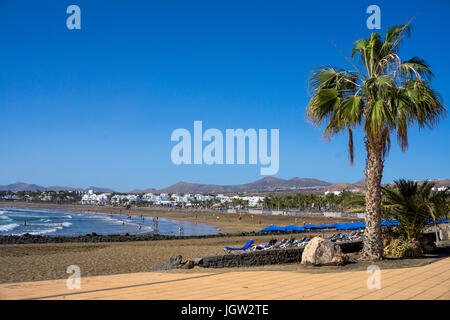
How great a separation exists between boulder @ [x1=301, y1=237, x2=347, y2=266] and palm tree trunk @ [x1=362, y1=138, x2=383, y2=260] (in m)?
1.20

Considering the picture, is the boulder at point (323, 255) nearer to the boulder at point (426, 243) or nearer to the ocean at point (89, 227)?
the boulder at point (426, 243)

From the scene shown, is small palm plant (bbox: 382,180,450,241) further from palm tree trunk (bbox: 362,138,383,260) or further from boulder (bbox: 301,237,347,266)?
boulder (bbox: 301,237,347,266)

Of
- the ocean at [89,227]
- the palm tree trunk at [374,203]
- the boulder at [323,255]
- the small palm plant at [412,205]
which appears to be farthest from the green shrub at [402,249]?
the ocean at [89,227]

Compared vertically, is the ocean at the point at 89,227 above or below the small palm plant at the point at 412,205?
below

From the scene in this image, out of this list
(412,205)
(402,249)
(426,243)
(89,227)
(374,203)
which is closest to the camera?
(374,203)

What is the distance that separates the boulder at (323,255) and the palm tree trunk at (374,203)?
120 centimetres

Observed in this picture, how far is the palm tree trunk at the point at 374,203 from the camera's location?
944cm

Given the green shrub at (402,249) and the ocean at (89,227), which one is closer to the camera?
the green shrub at (402,249)

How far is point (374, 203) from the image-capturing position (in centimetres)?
948

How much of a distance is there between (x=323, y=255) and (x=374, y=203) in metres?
2.13

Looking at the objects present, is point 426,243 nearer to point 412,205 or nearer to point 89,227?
point 412,205

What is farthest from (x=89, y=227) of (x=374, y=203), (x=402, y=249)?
(x=374, y=203)
